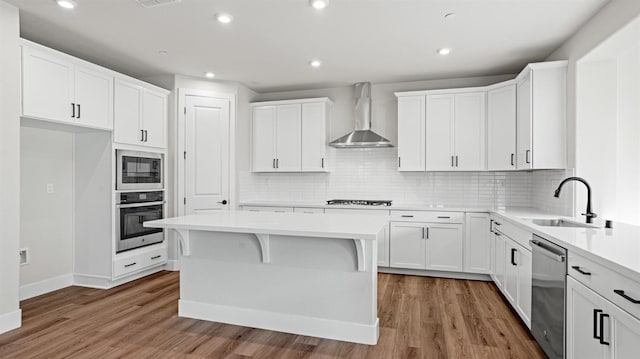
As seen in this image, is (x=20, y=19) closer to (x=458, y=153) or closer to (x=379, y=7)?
(x=379, y=7)

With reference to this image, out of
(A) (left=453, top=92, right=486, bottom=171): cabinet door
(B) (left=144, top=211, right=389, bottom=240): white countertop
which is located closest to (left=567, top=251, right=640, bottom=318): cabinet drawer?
(B) (left=144, top=211, right=389, bottom=240): white countertop

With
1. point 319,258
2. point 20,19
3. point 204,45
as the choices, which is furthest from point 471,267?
point 20,19

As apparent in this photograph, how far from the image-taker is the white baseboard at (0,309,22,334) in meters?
2.77

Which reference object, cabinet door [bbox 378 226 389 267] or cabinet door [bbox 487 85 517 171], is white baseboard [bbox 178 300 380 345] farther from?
cabinet door [bbox 487 85 517 171]

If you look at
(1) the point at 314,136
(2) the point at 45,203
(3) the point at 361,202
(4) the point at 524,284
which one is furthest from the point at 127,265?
(4) the point at 524,284

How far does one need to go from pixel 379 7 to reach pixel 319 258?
204 cm

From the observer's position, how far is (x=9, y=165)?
2807 mm

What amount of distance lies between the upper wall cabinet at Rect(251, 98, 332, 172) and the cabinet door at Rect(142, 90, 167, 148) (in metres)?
1.27

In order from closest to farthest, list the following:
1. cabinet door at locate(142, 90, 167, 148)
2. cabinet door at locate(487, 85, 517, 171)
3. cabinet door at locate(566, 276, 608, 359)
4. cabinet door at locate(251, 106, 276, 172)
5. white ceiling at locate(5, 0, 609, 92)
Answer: cabinet door at locate(566, 276, 608, 359) → white ceiling at locate(5, 0, 609, 92) → cabinet door at locate(487, 85, 517, 171) → cabinet door at locate(142, 90, 167, 148) → cabinet door at locate(251, 106, 276, 172)

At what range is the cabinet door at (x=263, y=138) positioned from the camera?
17.3 ft

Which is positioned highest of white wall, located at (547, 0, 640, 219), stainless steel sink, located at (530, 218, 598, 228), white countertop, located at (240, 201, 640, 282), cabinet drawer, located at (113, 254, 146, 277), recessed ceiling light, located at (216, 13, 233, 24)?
recessed ceiling light, located at (216, 13, 233, 24)

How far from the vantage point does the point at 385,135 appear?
5137 millimetres

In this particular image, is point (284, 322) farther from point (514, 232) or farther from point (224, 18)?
point (224, 18)

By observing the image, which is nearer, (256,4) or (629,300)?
(629,300)
